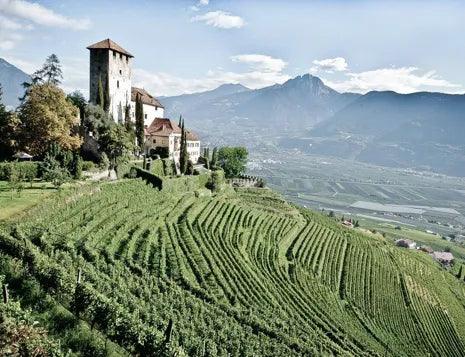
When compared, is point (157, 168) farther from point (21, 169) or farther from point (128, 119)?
point (21, 169)

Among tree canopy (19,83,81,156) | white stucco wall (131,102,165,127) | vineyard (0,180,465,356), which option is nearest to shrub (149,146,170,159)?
white stucco wall (131,102,165,127)

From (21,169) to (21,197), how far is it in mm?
8752

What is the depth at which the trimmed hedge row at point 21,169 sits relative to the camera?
4519 centimetres

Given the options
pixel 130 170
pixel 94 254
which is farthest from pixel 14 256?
pixel 130 170

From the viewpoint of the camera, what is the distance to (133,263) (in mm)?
35438

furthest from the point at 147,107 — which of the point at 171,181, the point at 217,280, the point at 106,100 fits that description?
the point at 217,280

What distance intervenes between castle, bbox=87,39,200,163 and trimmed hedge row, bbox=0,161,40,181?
21.1 meters

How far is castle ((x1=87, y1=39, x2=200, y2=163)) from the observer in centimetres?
6994

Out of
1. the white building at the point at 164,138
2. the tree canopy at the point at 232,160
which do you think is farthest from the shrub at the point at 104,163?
the tree canopy at the point at 232,160

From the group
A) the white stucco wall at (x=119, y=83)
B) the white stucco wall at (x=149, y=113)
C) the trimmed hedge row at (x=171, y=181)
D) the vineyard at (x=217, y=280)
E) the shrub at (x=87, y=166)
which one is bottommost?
the vineyard at (x=217, y=280)

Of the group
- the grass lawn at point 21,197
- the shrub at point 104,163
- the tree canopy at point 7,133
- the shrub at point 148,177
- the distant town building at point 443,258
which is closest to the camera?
the grass lawn at point 21,197

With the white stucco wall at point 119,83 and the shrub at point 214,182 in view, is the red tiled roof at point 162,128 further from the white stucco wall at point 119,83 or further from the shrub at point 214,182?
the shrub at point 214,182

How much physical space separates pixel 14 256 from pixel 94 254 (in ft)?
23.0

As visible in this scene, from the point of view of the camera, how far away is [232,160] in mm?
105938
